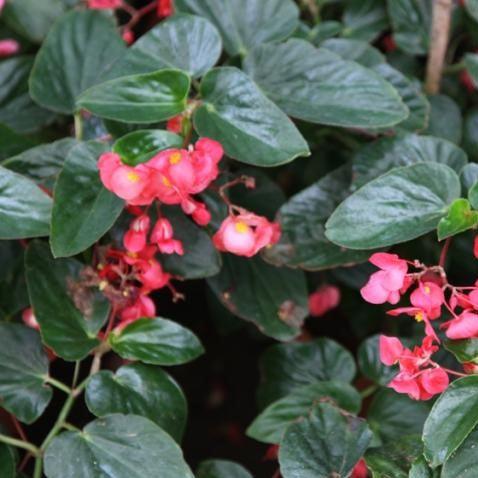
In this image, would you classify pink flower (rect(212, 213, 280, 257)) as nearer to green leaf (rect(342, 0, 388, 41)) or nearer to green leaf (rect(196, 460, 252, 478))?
green leaf (rect(196, 460, 252, 478))

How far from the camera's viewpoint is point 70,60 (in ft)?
3.38

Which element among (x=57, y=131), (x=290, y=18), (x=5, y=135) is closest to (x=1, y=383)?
(x=5, y=135)

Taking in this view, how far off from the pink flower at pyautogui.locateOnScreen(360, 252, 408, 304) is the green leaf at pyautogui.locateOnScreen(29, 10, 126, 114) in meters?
0.45

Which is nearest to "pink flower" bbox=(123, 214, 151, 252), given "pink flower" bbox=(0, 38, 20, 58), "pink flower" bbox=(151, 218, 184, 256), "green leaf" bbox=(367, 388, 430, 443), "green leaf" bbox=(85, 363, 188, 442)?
"pink flower" bbox=(151, 218, 184, 256)

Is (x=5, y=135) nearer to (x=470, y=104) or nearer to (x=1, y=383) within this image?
(x=1, y=383)

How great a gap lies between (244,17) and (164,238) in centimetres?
34

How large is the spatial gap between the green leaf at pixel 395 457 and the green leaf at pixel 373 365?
0.15 m

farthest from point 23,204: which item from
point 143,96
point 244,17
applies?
point 244,17

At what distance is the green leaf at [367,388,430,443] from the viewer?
929 millimetres

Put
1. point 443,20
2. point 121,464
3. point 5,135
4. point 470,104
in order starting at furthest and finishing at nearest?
point 470,104
point 443,20
point 5,135
point 121,464

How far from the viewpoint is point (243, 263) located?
3.41 feet

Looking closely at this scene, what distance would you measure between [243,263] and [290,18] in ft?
1.01

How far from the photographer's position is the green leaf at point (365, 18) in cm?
120

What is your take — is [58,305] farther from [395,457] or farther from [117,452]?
[395,457]
